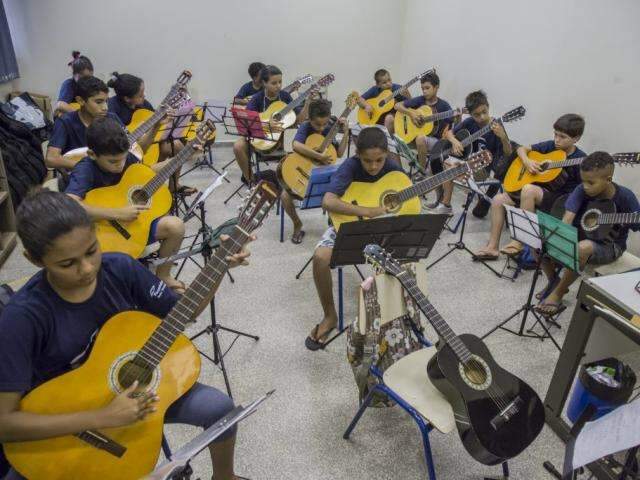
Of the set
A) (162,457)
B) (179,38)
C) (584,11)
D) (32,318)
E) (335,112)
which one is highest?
(584,11)

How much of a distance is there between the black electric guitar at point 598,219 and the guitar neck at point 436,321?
1928mm

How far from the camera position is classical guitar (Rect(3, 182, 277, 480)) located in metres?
1.44

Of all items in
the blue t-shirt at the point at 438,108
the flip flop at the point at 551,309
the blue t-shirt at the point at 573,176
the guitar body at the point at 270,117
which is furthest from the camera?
the blue t-shirt at the point at 438,108

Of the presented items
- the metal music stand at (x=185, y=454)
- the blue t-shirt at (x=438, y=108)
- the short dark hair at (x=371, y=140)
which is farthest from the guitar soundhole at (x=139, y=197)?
the blue t-shirt at (x=438, y=108)

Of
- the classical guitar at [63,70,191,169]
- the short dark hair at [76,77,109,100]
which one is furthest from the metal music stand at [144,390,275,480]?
the short dark hair at [76,77,109,100]

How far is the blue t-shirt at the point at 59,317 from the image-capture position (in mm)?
1377

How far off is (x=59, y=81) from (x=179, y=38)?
5.62 feet

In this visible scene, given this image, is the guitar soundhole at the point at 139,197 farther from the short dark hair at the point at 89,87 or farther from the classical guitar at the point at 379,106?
the classical guitar at the point at 379,106

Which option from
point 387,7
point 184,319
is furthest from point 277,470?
point 387,7

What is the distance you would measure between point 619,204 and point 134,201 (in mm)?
3417

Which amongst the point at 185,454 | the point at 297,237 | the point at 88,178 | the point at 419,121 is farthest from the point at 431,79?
the point at 185,454

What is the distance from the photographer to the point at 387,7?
6.92 meters

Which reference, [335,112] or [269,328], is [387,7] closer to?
[335,112]

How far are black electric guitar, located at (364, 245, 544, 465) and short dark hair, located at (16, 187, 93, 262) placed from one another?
1308mm
